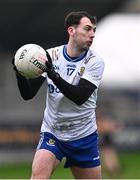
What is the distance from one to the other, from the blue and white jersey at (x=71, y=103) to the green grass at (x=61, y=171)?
9980mm

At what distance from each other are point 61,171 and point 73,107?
43.4 feet

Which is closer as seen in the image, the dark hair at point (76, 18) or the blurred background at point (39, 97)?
the dark hair at point (76, 18)

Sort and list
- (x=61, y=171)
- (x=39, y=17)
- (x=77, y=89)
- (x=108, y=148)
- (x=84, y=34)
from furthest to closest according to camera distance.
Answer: (x=39, y=17) → (x=61, y=171) → (x=108, y=148) → (x=84, y=34) → (x=77, y=89)

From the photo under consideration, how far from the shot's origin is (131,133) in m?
33.5

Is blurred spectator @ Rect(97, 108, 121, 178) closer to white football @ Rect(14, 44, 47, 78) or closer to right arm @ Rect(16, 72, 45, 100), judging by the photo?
right arm @ Rect(16, 72, 45, 100)

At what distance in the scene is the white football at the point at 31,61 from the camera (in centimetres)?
1084

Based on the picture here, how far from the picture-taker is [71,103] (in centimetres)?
1130

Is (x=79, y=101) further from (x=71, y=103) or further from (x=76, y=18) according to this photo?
(x=76, y=18)

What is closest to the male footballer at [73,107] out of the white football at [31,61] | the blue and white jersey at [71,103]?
the blue and white jersey at [71,103]

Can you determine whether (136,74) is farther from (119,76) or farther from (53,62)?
(53,62)

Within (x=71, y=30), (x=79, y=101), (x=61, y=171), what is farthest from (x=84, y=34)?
(x=61, y=171)

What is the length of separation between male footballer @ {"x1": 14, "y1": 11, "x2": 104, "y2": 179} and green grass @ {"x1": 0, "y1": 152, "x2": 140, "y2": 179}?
9842mm

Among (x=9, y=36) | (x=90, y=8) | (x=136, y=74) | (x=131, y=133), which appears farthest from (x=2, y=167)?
(x=136, y=74)

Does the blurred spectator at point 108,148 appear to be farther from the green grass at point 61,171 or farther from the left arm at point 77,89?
the left arm at point 77,89
